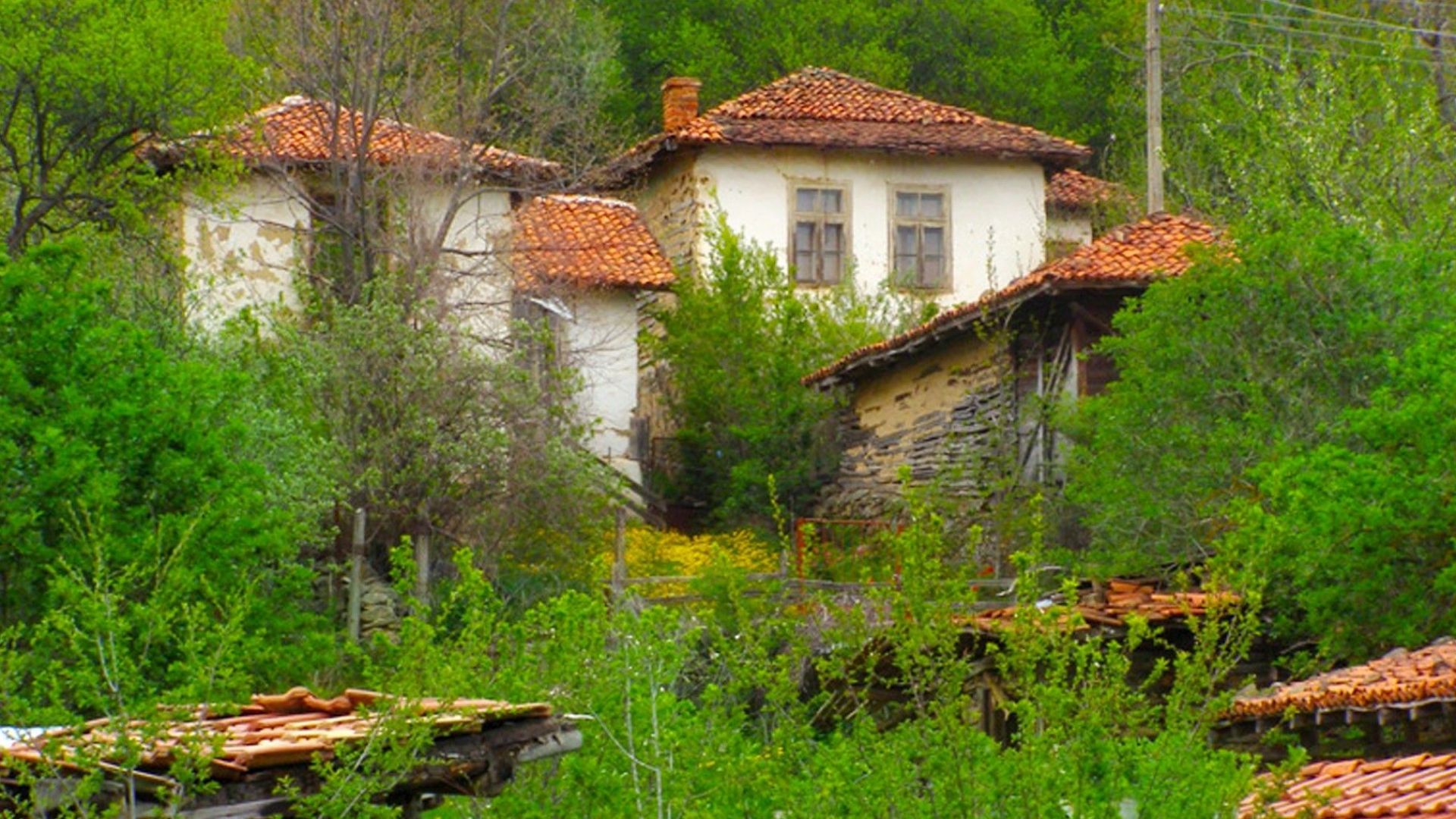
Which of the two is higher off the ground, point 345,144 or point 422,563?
point 345,144

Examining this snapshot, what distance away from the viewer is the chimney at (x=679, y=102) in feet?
102

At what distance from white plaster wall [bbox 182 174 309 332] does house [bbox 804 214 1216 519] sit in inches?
248

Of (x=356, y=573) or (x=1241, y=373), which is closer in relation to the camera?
(x=1241, y=373)

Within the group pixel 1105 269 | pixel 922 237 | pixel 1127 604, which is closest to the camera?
pixel 1127 604

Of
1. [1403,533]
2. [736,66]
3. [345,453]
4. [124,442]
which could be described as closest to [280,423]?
[345,453]

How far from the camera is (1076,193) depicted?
3372cm

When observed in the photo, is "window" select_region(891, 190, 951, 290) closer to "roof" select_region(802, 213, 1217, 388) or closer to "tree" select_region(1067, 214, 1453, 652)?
"roof" select_region(802, 213, 1217, 388)

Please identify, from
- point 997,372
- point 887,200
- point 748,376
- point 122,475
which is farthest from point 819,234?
point 122,475

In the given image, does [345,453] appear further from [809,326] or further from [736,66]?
[736,66]

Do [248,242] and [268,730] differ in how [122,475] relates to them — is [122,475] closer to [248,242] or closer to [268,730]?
[268,730]

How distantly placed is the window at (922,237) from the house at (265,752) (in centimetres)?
2218

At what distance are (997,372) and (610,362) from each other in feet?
18.6

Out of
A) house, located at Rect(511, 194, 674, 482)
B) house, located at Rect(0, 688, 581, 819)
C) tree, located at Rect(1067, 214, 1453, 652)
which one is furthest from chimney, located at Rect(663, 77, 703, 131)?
house, located at Rect(0, 688, 581, 819)

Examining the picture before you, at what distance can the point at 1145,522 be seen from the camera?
61.6 ft
